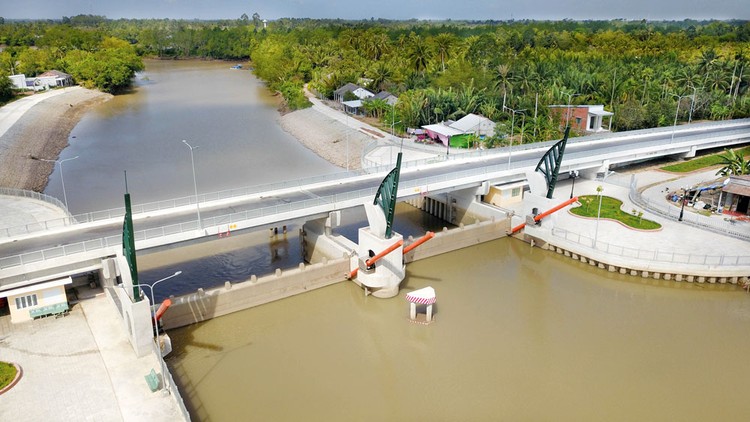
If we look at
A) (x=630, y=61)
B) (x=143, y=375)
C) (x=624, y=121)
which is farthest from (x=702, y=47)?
(x=143, y=375)

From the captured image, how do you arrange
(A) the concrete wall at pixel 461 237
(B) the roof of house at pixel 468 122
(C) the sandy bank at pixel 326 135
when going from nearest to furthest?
(A) the concrete wall at pixel 461 237 < (B) the roof of house at pixel 468 122 < (C) the sandy bank at pixel 326 135

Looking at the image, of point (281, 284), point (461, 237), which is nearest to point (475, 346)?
point (281, 284)

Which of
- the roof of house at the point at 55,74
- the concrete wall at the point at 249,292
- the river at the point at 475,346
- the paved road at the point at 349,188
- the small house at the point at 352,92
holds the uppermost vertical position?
the roof of house at the point at 55,74

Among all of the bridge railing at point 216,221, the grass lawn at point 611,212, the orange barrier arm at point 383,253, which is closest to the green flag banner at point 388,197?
the orange barrier arm at point 383,253

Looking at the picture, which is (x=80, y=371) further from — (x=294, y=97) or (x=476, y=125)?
(x=294, y=97)

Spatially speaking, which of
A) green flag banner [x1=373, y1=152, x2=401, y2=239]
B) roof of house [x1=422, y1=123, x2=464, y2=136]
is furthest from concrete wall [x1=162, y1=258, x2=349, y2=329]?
roof of house [x1=422, y1=123, x2=464, y2=136]

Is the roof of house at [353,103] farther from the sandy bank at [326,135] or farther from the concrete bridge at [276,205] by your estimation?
the concrete bridge at [276,205]

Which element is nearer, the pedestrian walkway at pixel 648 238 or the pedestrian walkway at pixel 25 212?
the pedestrian walkway at pixel 25 212
